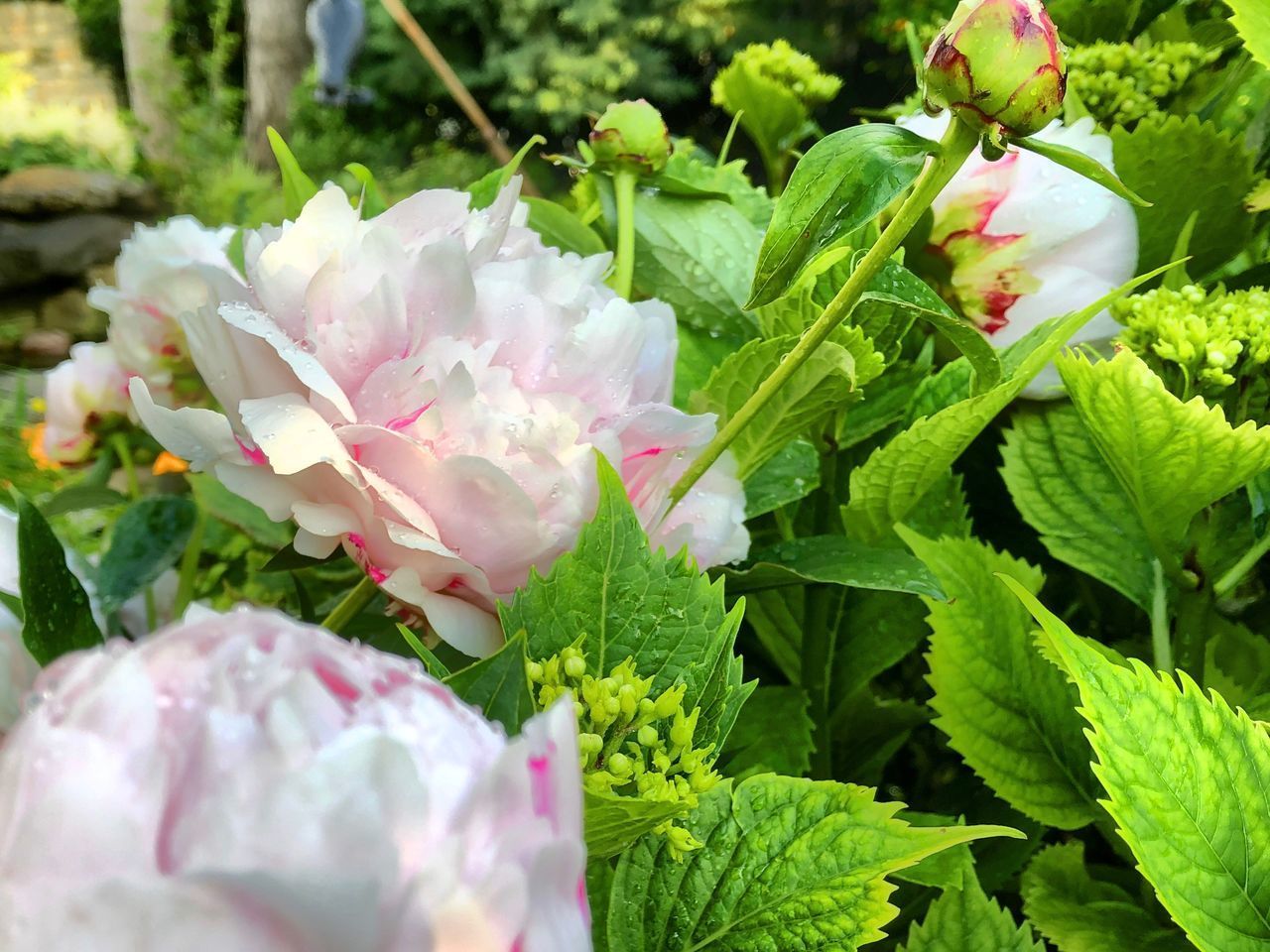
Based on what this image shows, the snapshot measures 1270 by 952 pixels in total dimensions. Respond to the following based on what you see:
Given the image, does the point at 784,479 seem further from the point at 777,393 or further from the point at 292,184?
the point at 292,184

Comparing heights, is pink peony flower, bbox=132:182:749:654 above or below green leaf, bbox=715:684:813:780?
above

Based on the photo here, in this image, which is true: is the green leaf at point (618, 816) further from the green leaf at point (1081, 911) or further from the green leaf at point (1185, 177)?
the green leaf at point (1185, 177)

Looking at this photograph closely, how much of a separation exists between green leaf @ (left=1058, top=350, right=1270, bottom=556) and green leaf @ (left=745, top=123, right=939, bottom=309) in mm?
84

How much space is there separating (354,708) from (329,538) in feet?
0.35

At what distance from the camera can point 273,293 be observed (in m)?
0.23

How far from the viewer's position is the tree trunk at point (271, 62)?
225 inches

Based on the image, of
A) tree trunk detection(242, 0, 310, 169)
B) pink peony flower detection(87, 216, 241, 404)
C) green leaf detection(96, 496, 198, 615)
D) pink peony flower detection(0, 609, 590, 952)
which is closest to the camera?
pink peony flower detection(0, 609, 590, 952)

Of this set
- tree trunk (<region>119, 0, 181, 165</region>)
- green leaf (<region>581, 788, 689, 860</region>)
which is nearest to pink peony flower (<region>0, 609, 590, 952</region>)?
green leaf (<region>581, 788, 689, 860</region>)

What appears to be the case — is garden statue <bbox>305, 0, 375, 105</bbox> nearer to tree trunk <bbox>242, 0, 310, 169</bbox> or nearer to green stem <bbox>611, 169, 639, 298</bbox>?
tree trunk <bbox>242, 0, 310, 169</bbox>

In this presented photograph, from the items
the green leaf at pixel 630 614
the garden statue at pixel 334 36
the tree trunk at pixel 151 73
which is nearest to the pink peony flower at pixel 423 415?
the green leaf at pixel 630 614

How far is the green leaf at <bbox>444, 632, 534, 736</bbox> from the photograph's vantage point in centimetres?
17

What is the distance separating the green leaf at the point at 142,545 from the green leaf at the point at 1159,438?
274 mm

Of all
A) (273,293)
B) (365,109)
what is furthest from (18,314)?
(273,293)

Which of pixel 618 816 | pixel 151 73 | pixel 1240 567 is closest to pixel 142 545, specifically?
pixel 618 816
